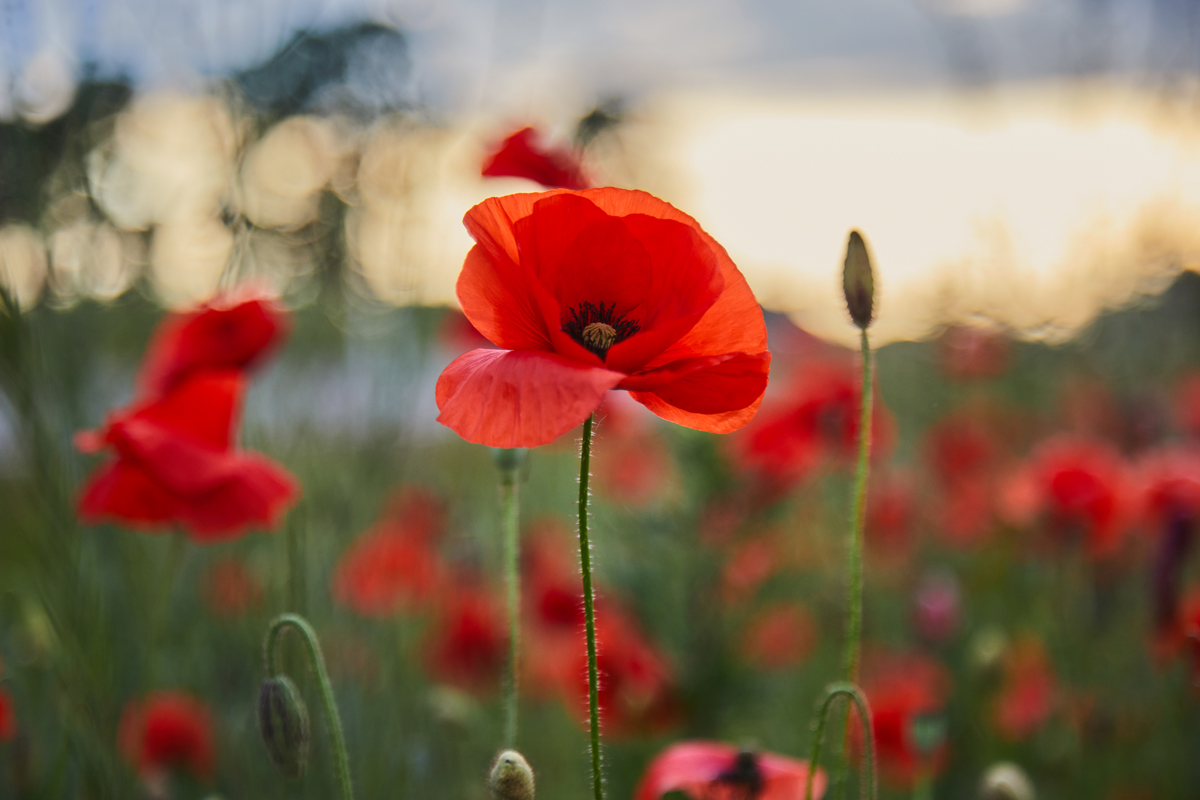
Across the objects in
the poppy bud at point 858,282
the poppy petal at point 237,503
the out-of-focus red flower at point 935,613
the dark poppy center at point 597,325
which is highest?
the poppy bud at point 858,282

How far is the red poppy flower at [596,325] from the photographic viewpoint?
70cm

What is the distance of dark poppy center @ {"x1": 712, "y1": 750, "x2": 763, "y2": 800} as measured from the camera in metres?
1.05

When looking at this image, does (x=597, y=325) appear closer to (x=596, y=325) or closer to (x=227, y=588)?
(x=596, y=325)

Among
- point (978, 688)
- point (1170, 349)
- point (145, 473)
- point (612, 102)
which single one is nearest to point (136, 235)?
point (145, 473)

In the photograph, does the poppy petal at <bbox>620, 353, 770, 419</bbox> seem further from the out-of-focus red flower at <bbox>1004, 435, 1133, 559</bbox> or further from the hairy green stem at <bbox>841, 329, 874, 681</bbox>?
the out-of-focus red flower at <bbox>1004, 435, 1133, 559</bbox>

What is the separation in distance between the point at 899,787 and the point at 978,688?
25.0 inches

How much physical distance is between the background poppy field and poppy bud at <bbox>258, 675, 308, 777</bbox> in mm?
315

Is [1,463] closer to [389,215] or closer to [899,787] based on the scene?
[389,215]

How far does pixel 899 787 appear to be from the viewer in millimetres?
2441

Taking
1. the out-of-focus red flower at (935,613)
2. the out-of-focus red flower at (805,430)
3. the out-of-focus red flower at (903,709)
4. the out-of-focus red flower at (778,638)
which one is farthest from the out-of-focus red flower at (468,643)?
the out-of-focus red flower at (935,613)

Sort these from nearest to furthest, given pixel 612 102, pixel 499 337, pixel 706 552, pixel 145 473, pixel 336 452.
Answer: pixel 499 337 → pixel 145 473 → pixel 612 102 → pixel 706 552 → pixel 336 452

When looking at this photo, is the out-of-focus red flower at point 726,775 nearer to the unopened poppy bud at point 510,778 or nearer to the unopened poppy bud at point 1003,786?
the unopened poppy bud at point 510,778

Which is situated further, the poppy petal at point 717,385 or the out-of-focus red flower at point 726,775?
the out-of-focus red flower at point 726,775

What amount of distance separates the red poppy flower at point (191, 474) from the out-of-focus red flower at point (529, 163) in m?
0.56
